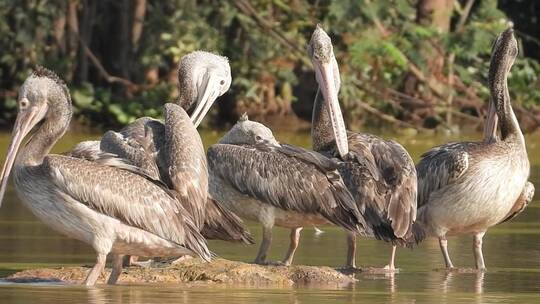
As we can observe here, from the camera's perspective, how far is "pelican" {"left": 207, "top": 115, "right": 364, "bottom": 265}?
1141cm

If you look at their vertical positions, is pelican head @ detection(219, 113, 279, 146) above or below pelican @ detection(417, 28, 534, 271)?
above

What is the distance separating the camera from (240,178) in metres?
11.6

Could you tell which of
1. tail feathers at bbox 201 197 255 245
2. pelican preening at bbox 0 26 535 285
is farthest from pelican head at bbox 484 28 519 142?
tail feathers at bbox 201 197 255 245

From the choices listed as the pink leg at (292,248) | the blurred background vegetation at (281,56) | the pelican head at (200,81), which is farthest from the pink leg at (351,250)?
the blurred background vegetation at (281,56)

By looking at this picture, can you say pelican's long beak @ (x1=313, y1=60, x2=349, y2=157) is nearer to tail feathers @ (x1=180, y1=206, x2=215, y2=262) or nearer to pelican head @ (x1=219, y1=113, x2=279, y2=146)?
pelican head @ (x1=219, y1=113, x2=279, y2=146)

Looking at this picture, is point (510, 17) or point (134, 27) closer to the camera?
point (134, 27)

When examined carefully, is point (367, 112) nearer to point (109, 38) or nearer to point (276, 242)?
point (109, 38)

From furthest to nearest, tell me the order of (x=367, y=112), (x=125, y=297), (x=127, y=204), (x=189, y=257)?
(x=367, y=112) < (x=189, y=257) < (x=127, y=204) < (x=125, y=297)

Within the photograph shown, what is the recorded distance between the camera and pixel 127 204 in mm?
10258

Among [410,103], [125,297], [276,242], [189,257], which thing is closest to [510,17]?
[410,103]

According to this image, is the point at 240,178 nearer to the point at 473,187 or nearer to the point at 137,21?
the point at 473,187

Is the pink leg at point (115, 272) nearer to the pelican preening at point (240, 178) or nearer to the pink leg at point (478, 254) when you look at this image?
the pelican preening at point (240, 178)

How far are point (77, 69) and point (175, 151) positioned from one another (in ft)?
51.1

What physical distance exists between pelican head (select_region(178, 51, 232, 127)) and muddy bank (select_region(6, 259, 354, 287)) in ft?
7.07
